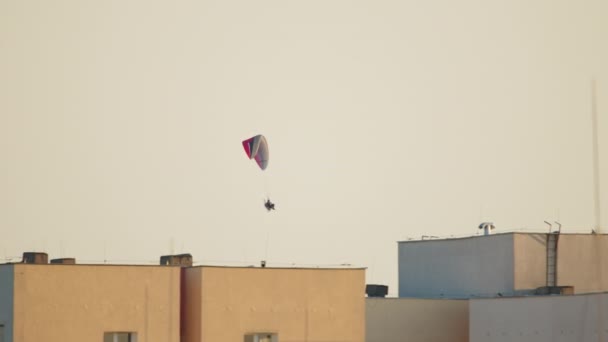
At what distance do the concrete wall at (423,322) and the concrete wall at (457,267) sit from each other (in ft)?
13.9

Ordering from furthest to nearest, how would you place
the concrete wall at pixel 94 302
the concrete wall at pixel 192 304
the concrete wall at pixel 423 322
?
the concrete wall at pixel 423 322 < the concrete wall at pixel 192 304 < the concrete wall at pixel 94 302

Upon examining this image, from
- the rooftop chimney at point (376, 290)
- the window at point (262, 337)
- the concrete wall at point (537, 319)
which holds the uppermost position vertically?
the rooftop chimney at point (376, 290)

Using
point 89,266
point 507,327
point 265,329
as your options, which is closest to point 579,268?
point 507,327

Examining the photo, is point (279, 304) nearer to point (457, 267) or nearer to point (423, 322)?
point (423, 322)

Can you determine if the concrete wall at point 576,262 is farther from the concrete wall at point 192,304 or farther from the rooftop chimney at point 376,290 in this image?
the concrete wall at point 192,304

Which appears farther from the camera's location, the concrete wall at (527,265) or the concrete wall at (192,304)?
the concrete wall at (527,265)

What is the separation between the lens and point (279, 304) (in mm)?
55031

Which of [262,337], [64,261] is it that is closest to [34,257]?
[64,261]

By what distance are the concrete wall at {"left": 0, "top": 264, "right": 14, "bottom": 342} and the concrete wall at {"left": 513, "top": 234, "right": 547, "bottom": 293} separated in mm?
26750

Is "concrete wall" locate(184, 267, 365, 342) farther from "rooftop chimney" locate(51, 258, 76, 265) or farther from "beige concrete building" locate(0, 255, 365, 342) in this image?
"rooftop chimney" locate(51, 258, 76, 265)

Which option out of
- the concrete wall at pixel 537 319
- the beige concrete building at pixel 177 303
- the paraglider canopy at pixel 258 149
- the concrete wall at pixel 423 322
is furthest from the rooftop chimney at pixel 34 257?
the paraglider canopy at pixel 258 149

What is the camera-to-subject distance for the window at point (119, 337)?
52.7 m

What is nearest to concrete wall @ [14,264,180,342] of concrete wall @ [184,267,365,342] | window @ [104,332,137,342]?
window @ [104,332,137,342]

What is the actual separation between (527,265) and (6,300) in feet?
90.5
